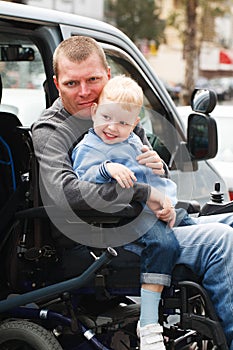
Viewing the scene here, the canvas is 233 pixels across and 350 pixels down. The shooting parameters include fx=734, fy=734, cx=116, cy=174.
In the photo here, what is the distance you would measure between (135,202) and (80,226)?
291 millimetres

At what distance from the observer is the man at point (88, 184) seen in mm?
3090

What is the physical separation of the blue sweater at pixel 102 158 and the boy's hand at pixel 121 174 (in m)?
0.06

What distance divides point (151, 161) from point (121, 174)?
220 millimetres

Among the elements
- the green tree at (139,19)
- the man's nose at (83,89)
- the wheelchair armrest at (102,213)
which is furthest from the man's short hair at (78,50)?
the green tree at (139,19)

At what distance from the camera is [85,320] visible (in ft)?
11.2

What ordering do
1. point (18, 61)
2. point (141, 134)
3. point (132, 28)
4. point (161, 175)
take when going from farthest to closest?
point (132, 28)
point (18, 61)
point (141, 134)
point (161, 175)

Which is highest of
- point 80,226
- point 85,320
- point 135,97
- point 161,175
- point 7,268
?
point 135,97

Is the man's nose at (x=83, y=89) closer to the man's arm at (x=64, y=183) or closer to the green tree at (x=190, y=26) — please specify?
the man's arm at (x=64, y=183)

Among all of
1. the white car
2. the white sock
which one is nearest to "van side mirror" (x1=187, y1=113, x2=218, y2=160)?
the white car

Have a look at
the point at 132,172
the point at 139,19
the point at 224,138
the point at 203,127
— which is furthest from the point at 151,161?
the point at 139,19

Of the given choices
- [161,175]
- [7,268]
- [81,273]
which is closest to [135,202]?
[161,175]

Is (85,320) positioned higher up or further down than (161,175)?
further down

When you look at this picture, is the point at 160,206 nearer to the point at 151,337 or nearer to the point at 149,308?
the point at 149,308

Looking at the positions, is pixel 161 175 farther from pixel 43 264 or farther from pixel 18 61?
pixel 18 61
